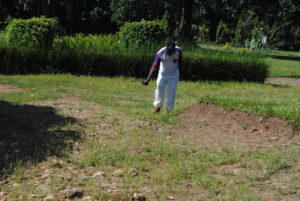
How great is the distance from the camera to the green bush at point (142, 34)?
608 inches

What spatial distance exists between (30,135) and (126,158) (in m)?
1.61

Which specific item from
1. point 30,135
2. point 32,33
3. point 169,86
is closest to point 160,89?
point 169,86

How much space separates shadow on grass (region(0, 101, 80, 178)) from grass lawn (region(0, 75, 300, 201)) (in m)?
0.01

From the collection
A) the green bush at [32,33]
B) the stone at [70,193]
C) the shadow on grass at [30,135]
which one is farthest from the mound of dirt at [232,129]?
the green bush at [32,33]

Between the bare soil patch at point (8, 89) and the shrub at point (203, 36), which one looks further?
the shrub at point (203, 36)

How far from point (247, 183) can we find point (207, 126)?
2.67 meters

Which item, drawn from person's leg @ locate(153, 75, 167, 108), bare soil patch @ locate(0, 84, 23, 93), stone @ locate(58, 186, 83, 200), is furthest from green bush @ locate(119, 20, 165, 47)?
stone @ locate(58, 186, 83, 200)

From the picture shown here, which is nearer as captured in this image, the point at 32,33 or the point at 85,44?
the point at 32,33

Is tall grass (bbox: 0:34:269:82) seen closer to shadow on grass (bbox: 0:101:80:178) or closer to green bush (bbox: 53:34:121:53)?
green bush (bbox: 53:34:121:53)

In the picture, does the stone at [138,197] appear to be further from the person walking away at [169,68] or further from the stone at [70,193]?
the person walking away at [169,68]

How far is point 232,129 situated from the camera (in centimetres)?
697

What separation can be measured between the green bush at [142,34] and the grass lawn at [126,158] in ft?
22.2

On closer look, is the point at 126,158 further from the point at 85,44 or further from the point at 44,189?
the point at 85,44

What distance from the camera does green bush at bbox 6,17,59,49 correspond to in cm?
1435
